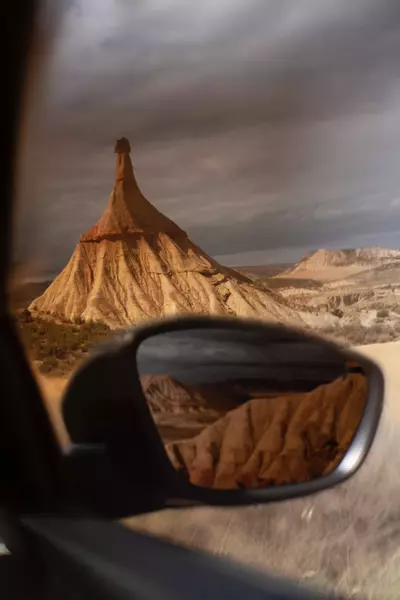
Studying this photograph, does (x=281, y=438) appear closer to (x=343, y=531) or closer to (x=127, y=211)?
(x=343, y=531)

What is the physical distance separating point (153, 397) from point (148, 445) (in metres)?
0.15

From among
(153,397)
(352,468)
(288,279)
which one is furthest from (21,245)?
(352,468)

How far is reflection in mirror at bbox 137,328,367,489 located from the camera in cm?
170

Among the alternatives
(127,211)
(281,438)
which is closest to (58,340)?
(127,211)

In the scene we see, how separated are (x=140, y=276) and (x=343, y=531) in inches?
32.5

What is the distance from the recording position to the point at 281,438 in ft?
5.82

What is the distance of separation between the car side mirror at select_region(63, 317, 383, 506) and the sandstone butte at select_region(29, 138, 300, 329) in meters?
0.05

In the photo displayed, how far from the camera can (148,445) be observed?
2.10 meters

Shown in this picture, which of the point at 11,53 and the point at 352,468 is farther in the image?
the point at 11,53

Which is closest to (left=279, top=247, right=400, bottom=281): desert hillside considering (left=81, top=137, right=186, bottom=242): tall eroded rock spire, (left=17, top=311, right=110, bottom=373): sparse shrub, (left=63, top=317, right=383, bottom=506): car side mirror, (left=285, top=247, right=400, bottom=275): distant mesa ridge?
(left=285, top=247, right=400, bottom=275): distant mesa ridge

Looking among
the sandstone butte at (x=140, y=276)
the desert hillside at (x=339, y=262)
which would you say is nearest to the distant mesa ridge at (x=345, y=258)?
the desert hillside at (x=339, y=262)

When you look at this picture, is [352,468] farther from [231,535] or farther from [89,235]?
[89,235]

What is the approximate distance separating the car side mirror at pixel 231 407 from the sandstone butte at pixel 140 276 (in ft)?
0.15

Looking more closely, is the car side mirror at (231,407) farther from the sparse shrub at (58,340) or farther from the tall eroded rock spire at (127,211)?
the tall eroded rock spire at (127,211)
